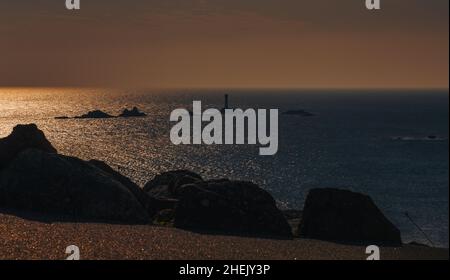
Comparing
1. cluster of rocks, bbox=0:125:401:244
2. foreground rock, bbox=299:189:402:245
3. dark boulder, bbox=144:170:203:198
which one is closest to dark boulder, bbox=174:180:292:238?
cluster of rocks, bbox=0:125:401:244

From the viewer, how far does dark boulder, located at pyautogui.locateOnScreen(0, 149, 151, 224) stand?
29.5 metres

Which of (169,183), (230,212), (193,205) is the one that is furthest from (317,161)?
(193,205)

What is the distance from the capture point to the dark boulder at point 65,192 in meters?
29.5

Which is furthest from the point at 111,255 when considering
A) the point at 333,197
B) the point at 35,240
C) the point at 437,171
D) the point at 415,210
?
the point at 437,171

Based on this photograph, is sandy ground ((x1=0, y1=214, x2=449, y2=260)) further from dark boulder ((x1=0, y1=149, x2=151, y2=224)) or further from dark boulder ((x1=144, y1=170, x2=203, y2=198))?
dark boulder ((x1=144, y1=170, x2=203, y2=198))

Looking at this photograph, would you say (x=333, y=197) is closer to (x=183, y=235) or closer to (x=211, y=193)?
(x=211, y=193)

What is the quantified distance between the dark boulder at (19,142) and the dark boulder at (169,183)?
8291mm

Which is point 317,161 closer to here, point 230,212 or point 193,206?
point 230,212

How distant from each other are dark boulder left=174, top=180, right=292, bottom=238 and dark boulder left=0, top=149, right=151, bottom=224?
278cm

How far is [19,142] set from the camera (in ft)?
114

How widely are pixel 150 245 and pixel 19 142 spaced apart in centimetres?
1573

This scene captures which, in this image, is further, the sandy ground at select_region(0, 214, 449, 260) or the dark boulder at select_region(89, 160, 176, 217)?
the dark boulder at select_region(89, 160, 176, 217)

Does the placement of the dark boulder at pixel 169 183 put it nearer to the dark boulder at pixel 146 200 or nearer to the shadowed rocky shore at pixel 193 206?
the dark boulder at pixel 146 200
